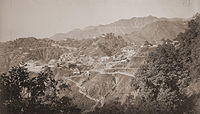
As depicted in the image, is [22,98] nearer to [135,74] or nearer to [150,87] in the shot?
[150,87]

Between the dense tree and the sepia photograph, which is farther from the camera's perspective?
the sepia photograph

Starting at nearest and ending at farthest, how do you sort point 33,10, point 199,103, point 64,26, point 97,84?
1. point 199,103
2. point 33,10
3. point 64,26
4. point 97,84

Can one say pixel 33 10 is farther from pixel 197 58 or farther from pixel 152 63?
pixel 197 58

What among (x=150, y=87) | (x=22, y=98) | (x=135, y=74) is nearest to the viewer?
(x=22, y=98)

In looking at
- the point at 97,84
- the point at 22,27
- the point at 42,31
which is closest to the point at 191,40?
the point at 42,31

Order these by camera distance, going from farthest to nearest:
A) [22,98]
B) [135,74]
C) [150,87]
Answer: [135,74] → [150,87] → [22,98]

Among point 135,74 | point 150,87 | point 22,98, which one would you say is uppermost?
point 135,74

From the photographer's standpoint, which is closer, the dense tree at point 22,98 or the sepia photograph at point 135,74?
the dense tree at point 22,98

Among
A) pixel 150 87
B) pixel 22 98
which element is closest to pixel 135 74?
pixel 150 87

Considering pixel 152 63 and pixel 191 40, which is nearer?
pixel 152 63

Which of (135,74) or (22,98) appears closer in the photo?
(22,98)

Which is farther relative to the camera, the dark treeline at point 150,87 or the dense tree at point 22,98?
the dark treeline at point 150,87
